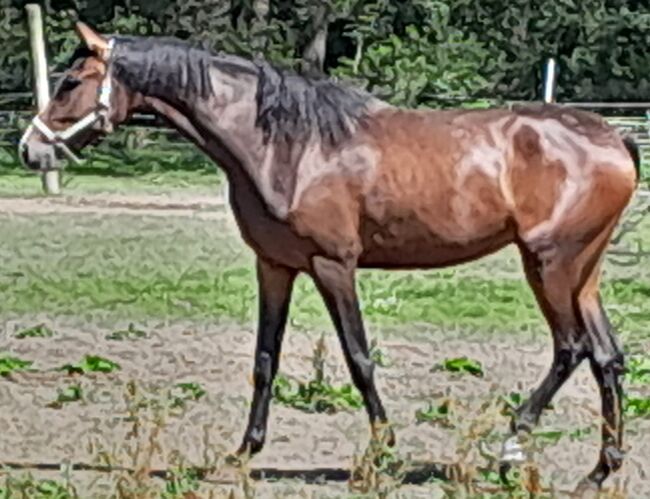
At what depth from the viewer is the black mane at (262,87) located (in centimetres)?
786

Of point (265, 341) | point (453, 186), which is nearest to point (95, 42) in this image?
point (265, 341)

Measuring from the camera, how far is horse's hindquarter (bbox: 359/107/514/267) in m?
7.90

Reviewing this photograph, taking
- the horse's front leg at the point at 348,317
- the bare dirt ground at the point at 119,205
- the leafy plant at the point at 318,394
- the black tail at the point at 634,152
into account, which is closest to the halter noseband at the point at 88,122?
the horse's front leg at the point at 348,317

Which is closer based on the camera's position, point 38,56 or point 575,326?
point 575,326

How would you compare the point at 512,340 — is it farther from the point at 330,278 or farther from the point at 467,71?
the point at 467,71

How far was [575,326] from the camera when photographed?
8.03 meters

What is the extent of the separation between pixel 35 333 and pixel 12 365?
1.36 meters

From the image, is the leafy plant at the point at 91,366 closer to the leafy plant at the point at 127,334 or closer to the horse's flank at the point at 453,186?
the leafy plant at the point at 127,334

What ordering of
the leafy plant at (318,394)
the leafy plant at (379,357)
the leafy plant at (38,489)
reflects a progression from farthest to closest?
the leafy plant at (379,357) < the leafy plant at (318,394) < the leafy plant at (38,489)

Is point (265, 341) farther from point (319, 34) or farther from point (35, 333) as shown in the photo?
point (319, 34)

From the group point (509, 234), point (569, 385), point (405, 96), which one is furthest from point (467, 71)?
point (509, 234)

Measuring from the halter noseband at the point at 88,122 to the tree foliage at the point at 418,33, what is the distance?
25.9 meters

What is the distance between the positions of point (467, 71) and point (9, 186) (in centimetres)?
1079

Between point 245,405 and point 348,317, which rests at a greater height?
point 348,317
